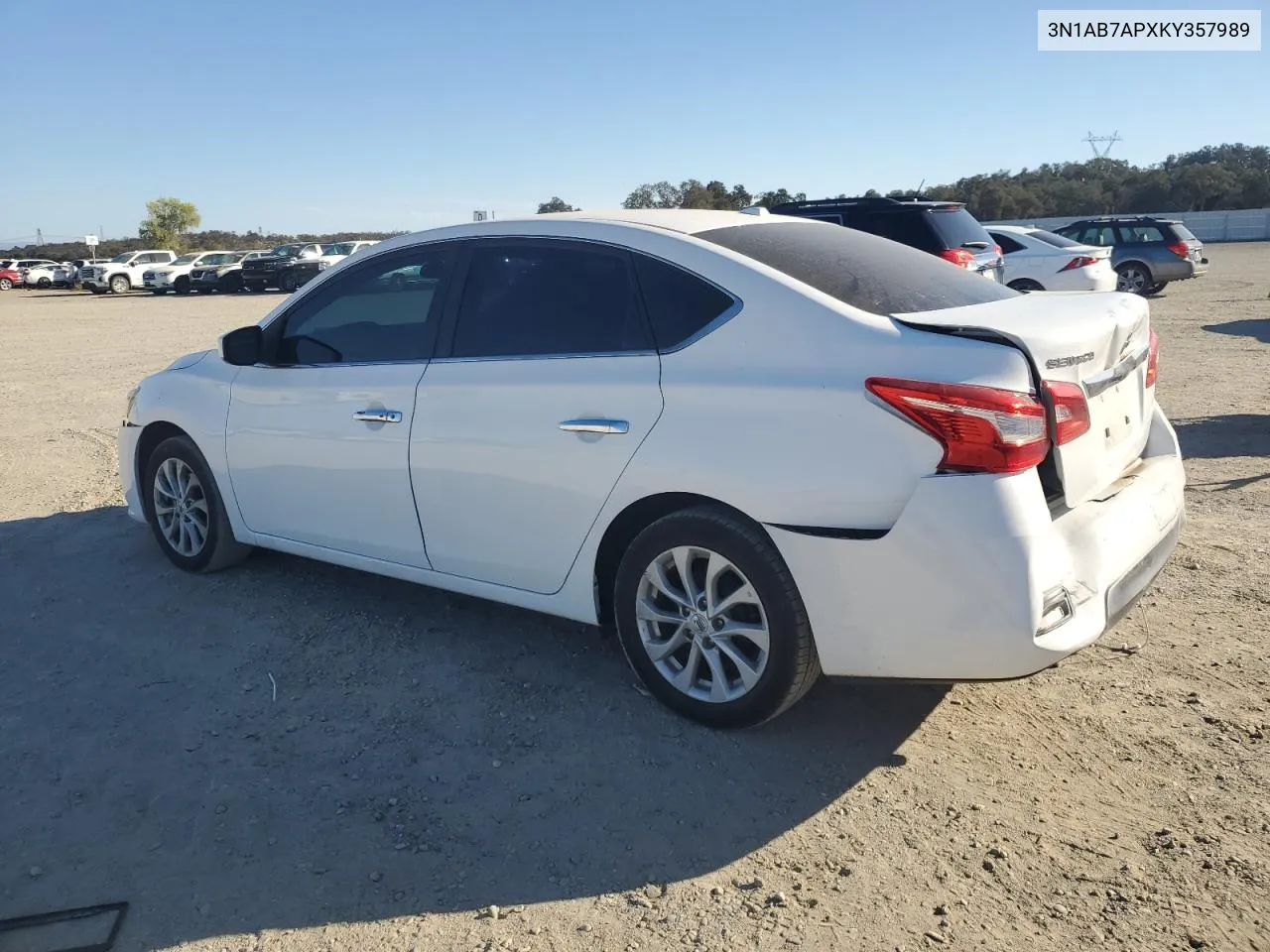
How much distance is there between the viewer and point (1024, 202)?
58375 mm

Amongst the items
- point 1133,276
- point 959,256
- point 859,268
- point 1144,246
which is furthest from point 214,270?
point 859,268

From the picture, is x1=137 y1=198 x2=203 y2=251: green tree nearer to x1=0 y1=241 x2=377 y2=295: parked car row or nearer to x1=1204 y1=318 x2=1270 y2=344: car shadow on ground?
x1=0 y1=241 x2=377 y2=295: parked car row

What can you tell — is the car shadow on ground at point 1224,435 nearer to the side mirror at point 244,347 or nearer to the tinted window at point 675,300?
the tinted window at point 675,300

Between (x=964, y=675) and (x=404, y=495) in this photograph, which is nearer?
(x=964, y=675)

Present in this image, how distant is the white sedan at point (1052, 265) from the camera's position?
54.2 ft

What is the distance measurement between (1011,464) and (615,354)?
140 cm

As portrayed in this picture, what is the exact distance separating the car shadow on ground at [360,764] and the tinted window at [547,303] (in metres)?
1.29

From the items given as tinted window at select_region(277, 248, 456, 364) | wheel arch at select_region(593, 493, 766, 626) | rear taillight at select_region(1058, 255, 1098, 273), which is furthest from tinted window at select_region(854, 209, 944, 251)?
wheel arch at select_region(593, 493, 766, 626)


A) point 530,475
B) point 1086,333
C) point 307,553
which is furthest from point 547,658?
point 1086,333

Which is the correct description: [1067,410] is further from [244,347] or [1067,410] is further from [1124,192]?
[1124,192]

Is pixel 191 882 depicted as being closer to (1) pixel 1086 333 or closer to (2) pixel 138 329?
(1) pixel 1086 333

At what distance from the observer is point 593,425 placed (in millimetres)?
3600

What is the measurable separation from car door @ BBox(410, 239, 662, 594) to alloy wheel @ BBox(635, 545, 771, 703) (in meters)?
0.36

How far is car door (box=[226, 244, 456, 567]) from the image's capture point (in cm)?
427
